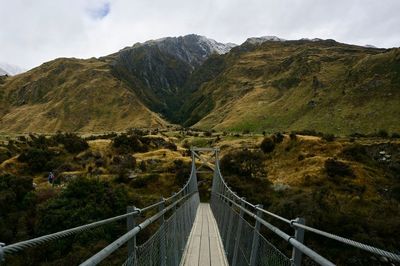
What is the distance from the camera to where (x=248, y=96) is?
129 meters

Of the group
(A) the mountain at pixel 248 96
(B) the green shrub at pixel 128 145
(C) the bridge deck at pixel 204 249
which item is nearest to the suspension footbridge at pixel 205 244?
(C) the bridge deck at pixel 204 249

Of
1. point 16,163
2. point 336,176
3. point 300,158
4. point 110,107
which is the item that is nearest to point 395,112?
point 300,158

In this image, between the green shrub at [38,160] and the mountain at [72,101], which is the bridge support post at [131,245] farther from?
the mountain at [72,101]

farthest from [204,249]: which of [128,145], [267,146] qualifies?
[128,145]

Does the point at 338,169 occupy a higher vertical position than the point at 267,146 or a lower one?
lower

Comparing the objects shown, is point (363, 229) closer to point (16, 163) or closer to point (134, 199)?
point (134, 199)

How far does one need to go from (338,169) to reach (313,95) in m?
60.9

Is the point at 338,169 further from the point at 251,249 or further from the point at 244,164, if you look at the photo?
the point at 251,249

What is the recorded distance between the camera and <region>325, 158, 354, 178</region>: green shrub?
37250 millimetres

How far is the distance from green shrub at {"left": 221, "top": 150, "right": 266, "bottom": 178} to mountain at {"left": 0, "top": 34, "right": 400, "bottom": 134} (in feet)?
99.9

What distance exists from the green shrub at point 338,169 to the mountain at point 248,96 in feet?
103

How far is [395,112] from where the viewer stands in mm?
71688

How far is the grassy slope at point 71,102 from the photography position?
129625 mm

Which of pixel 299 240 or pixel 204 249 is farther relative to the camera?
pixel 204 249
